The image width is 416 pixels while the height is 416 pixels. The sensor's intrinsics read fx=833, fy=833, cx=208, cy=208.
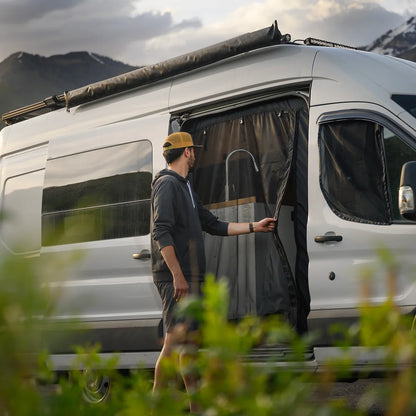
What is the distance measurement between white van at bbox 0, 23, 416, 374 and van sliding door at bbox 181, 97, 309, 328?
11 mm

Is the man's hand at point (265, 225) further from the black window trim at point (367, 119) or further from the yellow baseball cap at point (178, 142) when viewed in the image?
the yellow baseball cap at point (178, 142)

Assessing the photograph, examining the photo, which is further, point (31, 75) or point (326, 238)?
point (31, 75)

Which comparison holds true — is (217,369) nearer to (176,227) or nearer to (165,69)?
(176,227)

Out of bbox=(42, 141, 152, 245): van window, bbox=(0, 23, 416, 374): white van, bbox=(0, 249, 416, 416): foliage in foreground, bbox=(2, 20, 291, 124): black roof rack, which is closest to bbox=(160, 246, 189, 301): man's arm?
bbox=(0, 23, 416, 374): white van

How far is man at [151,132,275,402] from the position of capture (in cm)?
543

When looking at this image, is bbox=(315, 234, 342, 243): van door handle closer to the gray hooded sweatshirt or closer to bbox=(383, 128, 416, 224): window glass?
bbox=(383, 128, 416, 224): window glass

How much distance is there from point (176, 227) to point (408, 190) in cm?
158

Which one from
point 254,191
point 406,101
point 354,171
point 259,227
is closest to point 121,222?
point 254,191

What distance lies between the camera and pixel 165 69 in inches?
270

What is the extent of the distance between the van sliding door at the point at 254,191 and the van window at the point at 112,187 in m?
0.50

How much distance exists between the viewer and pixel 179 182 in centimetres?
574

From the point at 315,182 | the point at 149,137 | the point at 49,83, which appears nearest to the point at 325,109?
the point at 315,182

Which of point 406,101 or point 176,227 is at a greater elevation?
point 406,101

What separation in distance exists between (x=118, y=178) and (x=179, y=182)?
133cm
